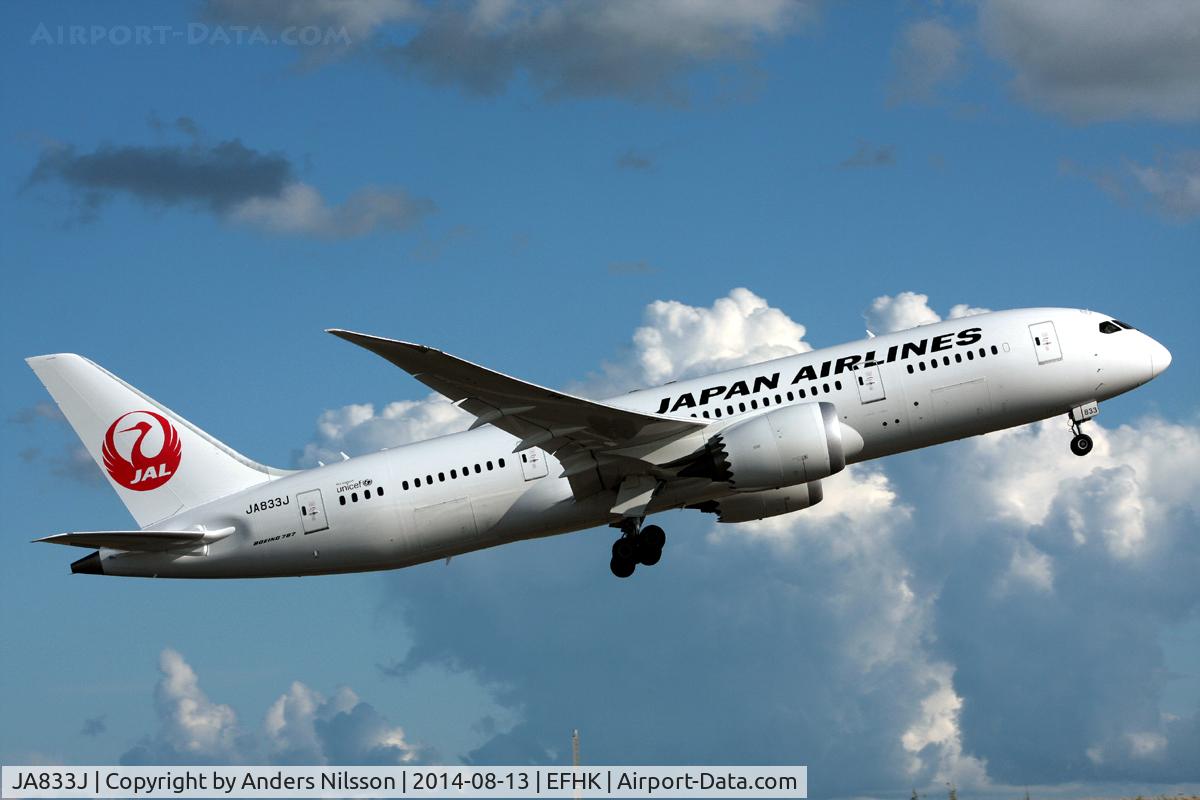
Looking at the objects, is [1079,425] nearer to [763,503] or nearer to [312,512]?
[763,503]

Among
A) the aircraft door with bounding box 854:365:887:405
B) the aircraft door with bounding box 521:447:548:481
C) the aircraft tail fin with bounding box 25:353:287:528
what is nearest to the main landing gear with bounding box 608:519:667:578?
the aircraft door with bounding box 521:447:548:481

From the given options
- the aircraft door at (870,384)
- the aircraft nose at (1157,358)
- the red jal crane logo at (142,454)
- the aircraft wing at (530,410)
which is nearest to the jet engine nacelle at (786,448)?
the aircraft door at (870,384)

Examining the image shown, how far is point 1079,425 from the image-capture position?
42750 millimetres

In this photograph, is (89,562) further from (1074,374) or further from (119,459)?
(1074,374)

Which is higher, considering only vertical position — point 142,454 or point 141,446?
point 141,446

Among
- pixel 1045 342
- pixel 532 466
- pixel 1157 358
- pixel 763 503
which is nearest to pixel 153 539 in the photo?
pixel 532 466

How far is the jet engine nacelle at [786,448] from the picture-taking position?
3912cm

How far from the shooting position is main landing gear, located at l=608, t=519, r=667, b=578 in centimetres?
4381

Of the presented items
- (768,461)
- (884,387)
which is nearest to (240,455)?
(768,461)

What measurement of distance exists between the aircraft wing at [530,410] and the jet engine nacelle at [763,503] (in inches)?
230

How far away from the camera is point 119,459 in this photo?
4656cm

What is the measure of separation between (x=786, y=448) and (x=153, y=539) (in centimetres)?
1947

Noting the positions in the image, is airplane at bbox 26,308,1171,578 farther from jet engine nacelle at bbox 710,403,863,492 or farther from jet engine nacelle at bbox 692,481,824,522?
jet engine nacelle at bbox 692,481,824,522

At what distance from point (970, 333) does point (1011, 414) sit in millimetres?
2677
